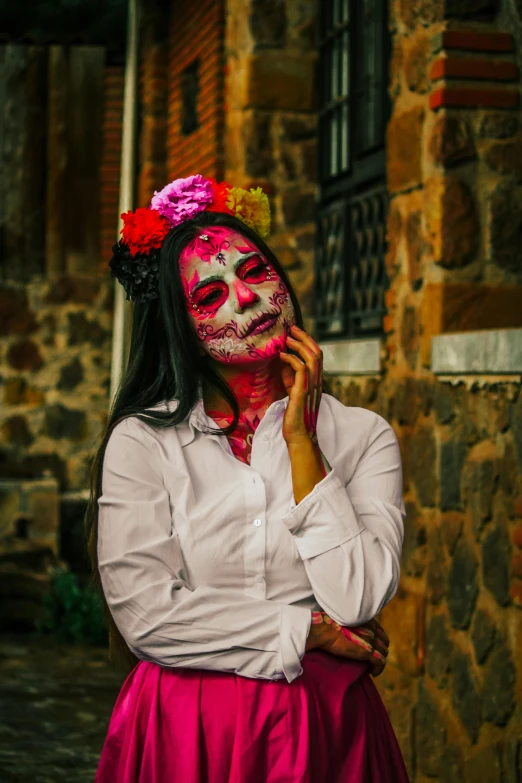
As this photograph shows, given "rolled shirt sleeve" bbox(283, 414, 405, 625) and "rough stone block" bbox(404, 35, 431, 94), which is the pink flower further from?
"rough stone block" bbox(404, 35, 431, 94)

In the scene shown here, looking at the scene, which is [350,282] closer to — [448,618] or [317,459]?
[448,618]

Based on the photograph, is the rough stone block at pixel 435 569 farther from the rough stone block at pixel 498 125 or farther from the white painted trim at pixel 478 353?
the rough stone block at pixel 498 125

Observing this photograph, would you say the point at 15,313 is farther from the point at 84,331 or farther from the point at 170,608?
the point at 170,608

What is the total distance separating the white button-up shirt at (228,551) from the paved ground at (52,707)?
11.3 feet

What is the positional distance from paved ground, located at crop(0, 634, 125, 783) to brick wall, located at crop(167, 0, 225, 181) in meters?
3.16

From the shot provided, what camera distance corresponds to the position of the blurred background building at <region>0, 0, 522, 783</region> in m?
4.43

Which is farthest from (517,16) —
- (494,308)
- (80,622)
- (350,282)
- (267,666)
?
(80,622)

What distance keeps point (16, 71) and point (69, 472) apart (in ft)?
11.2

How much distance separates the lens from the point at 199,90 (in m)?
8.52

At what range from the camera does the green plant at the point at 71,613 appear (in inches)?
330

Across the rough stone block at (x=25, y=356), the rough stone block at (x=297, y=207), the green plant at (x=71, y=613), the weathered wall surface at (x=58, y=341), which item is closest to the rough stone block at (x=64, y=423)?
the weathered wall surface at (x=58, y=341)

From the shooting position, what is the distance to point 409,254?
5.14m

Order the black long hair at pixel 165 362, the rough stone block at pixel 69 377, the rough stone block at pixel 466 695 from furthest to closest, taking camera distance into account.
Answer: the rough stone block at pixel 69 377, the rough stone block at pixel 466 695, the black long hair at pixel 165 362

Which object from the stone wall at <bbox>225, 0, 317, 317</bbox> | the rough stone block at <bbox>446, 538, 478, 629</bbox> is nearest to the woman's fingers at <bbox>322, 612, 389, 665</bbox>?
the rough stone block at <bbox>446, 538, 478, 629</bbox>
